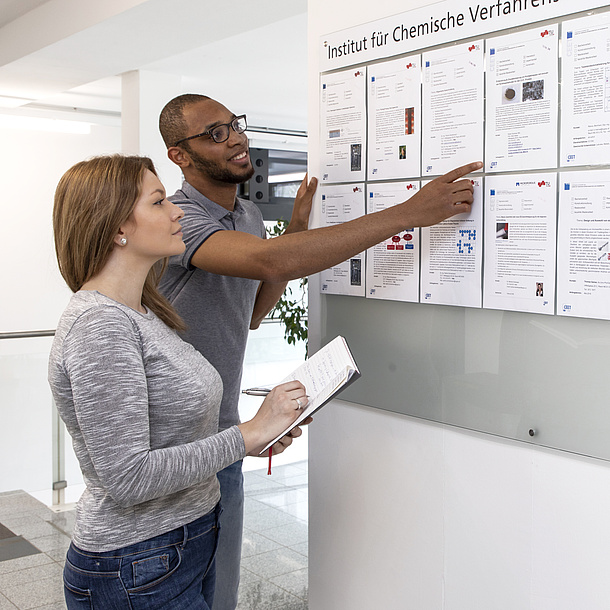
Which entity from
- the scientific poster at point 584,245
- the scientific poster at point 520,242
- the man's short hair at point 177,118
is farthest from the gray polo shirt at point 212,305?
the scientific poster at point 584,245

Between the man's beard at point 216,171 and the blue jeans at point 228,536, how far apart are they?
77 centimetres

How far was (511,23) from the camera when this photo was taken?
1.57 m

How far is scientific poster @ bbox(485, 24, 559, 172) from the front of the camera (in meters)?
1.51

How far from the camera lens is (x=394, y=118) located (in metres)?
1.84

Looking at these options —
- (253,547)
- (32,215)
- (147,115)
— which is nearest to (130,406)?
(253,547)

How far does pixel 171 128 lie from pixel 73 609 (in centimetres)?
125

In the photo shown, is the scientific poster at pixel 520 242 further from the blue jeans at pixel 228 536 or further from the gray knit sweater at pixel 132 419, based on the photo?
the blue jeans at pixel 228 536

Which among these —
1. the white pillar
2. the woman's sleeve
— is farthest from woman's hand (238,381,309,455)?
the white pillar

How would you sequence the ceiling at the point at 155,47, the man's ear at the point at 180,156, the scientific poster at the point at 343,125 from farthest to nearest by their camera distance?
the ceiling at the point at 155,47
the man's ear at the point at 180,156
the scientific poster at the point at 343,125

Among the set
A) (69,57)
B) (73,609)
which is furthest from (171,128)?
(69,57)

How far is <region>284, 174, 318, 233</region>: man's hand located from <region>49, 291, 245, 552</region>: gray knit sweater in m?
0.66

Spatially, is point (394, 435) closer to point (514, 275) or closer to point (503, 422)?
point (503, 422)

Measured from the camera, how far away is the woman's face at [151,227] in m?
1.47

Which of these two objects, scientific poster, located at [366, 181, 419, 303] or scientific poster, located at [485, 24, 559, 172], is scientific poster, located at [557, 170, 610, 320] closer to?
scientific poster, located at [485, 24, 559, 172]
